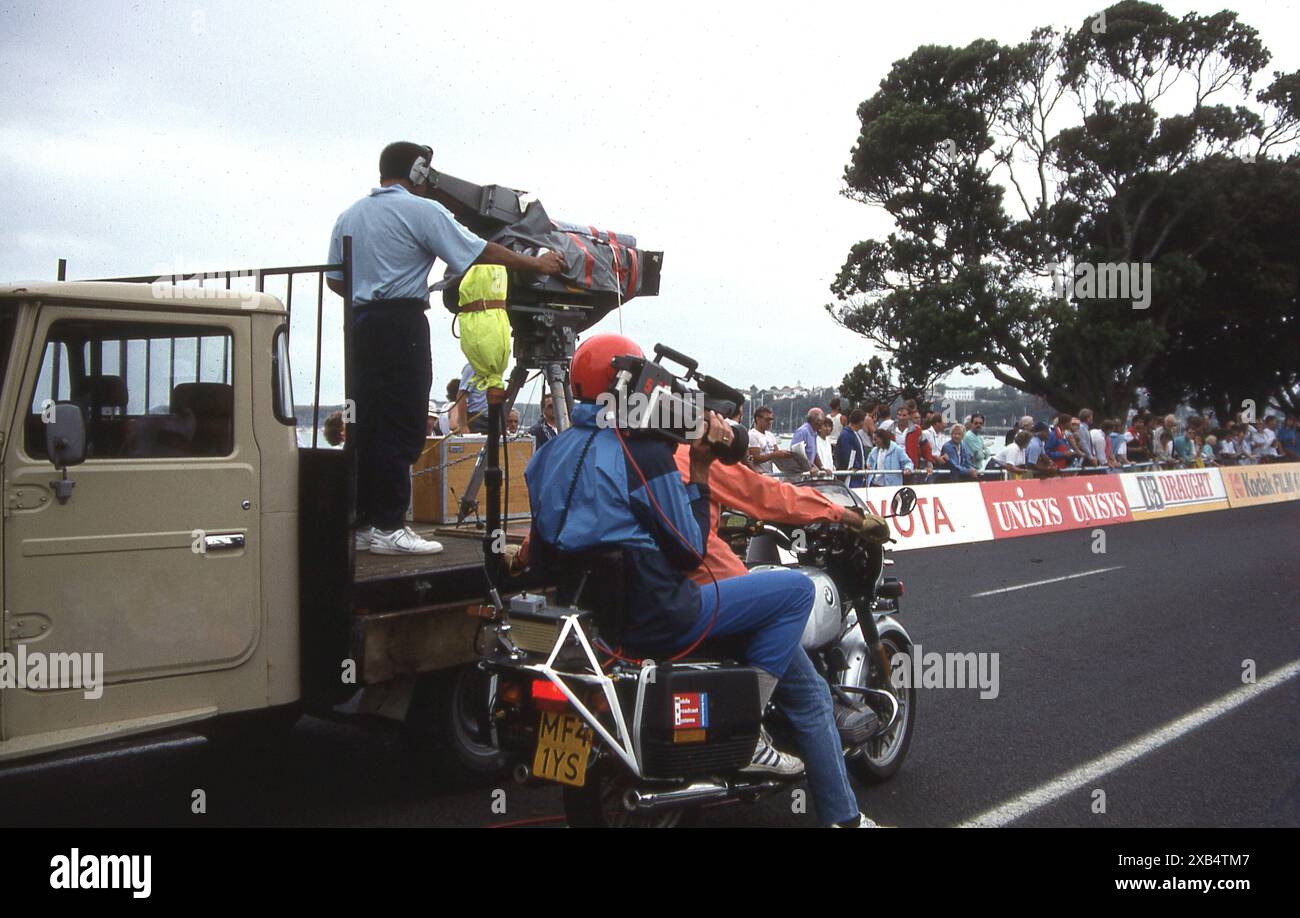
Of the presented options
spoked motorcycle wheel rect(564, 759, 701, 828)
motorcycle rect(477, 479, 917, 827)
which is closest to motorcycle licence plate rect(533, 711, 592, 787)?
motorcycle rect(477, 479, 917, 827)

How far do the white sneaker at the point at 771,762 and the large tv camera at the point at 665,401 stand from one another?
107 cm

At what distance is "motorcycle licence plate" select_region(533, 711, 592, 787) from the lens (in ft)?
12.7

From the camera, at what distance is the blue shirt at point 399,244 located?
218 inches

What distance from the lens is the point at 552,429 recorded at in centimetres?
698

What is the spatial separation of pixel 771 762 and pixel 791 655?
409mm

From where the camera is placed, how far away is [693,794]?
13.3ft

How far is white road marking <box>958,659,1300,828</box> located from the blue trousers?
3.01 ft

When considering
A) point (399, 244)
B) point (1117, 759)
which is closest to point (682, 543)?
point (399, 244)

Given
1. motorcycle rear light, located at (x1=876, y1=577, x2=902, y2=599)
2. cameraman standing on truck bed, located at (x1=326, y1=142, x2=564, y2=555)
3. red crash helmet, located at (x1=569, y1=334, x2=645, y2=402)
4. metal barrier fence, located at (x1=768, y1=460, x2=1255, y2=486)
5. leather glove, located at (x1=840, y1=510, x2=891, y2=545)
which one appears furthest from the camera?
metal barrier fence, located at (x1=768, y1=460, x2=1255, y2=486)

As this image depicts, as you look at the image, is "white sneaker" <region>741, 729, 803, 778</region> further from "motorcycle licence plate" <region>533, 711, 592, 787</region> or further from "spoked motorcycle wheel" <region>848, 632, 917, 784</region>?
"spoked motorcycle wheel" <region>848, 632, 917, 784</region>

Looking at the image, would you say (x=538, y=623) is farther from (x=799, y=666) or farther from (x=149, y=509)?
(x=149, y=509)
